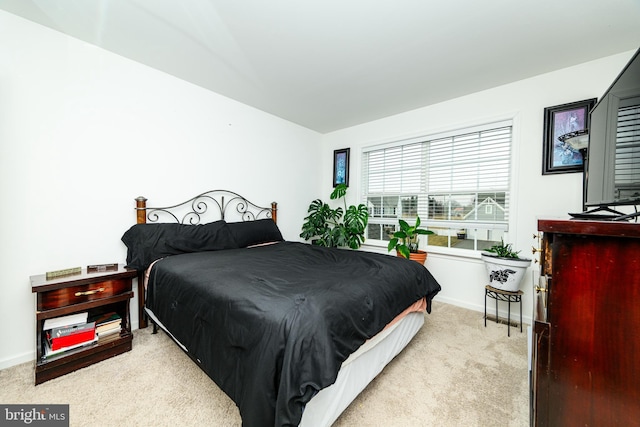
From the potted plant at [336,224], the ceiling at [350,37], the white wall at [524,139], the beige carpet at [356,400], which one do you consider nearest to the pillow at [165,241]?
the beige carpet at [356,400]

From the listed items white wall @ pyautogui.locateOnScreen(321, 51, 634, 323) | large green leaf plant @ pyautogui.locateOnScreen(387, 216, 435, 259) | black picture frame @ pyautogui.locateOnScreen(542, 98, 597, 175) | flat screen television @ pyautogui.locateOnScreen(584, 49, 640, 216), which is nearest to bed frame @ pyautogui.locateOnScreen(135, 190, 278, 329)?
large green leaf plant @ pyautogui.locateOnScreen(387, 216, 435, 259)

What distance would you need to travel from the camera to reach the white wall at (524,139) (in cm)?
218

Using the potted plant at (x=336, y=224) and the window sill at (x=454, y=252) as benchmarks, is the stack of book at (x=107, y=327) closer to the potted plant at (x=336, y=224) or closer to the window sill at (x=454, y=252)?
the potted plant at (x=336, y=224)

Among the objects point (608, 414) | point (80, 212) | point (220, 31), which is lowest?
point (608, 414)

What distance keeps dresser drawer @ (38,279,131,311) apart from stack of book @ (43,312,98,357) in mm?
125

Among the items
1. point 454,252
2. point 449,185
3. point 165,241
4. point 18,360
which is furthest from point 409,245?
point 18,360

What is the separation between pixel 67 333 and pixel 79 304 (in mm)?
206

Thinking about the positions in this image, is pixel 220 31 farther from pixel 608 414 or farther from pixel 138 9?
pixel 608 414

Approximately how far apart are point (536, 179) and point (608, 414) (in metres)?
2.51

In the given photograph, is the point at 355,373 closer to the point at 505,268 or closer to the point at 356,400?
the point at 356,400

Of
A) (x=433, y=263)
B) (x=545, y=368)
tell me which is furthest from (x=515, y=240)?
(x=545, y=368)

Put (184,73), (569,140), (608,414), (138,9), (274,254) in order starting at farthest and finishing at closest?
(184,73) < (274,254) < (569,140) < (138,9) < (608,414)

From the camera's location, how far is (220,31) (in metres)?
1.83

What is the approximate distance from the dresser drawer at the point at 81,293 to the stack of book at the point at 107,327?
0.21 m
